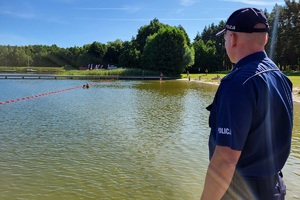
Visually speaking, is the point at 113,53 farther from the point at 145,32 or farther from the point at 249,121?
the point at 249,121

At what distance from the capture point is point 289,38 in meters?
76.5

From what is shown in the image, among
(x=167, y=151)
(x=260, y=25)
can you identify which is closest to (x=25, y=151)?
(x=167, y=151)

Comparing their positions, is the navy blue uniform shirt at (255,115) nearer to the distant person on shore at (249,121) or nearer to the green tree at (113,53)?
the distant person on shore at (249,121)

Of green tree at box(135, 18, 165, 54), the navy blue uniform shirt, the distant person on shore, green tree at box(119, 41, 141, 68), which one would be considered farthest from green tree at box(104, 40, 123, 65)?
the navy blue uniform shirt

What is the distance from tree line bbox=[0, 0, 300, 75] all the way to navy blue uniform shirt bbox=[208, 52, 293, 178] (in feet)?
151

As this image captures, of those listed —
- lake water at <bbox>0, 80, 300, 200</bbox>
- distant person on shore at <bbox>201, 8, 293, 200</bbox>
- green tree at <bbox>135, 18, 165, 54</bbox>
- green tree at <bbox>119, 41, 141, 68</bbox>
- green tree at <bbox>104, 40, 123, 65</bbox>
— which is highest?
green tree at <bbox>135, 18, 165, 54</bbox>

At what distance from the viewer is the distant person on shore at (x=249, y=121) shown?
6.61 ft

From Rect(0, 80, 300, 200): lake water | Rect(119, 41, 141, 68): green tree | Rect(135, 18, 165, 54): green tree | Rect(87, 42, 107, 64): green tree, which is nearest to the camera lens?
Rect(0, 80, 300, 200): lake water

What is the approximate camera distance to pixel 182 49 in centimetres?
7650

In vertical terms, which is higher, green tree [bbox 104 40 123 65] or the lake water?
green tree [bbox 104 40 123 65]

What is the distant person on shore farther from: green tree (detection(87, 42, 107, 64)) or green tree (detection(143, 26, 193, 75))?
green tree (detection(87, 42, 107, 64))

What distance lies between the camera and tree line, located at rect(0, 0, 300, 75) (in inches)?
2990

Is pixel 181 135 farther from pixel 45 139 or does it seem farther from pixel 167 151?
pixel 45 139

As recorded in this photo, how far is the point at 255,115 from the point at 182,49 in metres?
75.8
